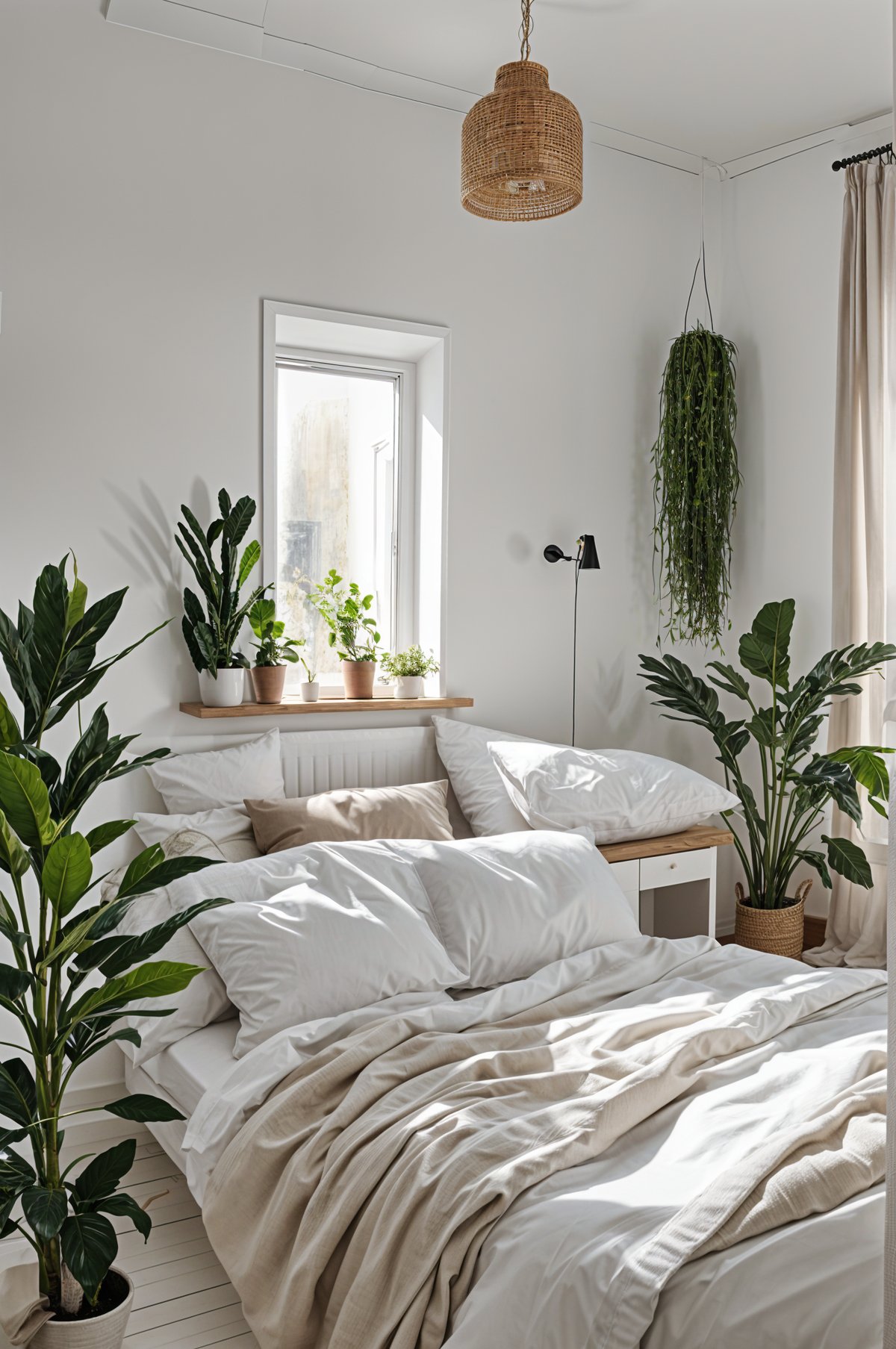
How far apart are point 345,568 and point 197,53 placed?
1.63 meters

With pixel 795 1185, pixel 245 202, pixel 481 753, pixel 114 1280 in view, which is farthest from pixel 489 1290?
pixel 245 202

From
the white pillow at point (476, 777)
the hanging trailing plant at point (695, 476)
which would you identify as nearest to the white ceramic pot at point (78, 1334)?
the white pillow at point (476, 777)

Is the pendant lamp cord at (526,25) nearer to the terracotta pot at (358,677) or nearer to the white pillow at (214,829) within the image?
the terracotta pot at (358,677)

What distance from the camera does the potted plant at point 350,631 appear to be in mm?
3500

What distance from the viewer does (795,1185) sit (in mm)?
1466

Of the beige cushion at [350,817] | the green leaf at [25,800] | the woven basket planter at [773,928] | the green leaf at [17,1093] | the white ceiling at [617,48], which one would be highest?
the white ceiling at [617,48]

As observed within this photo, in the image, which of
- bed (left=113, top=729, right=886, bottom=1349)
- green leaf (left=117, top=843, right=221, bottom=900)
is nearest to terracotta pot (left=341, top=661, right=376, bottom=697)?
bed (left=113, top=729, right=886, bottom=1349)

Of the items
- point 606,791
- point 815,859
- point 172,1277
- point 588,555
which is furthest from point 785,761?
point 172,1277

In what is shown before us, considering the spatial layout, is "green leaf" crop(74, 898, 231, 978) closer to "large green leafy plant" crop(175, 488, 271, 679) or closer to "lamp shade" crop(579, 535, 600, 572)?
"large green leafy plant" crop(175, 488, 271, 679)

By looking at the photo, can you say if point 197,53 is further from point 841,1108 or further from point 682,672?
point 841,1108

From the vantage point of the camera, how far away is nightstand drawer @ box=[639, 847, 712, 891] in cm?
336

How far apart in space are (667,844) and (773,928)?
2.25ft

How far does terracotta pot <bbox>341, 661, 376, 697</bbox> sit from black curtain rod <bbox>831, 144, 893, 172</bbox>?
249 cm

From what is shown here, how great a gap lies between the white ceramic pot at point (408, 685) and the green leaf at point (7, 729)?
1.89 metres
